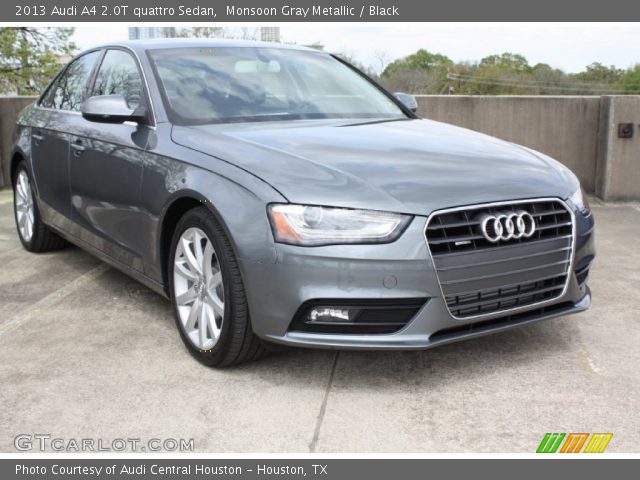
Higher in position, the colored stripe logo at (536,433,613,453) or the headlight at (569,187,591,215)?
the headlight at (569,187,591,215)

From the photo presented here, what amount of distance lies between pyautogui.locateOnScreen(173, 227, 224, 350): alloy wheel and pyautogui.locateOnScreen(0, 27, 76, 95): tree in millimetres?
21574

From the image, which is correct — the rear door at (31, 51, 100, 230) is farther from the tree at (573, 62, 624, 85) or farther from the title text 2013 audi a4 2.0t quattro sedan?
the tree at (573, 62, 624, 85)

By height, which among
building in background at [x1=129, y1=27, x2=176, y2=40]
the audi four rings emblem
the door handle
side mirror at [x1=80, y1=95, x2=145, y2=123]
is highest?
building in background at [x1=129, y1=27, x2=176, y2=40]

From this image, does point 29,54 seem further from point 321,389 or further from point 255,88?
point 321,389

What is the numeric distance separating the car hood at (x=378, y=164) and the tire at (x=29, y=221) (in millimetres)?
2466

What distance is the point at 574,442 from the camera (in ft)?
9.18

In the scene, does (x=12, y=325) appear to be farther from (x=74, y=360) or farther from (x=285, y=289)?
(x=285, y=289)

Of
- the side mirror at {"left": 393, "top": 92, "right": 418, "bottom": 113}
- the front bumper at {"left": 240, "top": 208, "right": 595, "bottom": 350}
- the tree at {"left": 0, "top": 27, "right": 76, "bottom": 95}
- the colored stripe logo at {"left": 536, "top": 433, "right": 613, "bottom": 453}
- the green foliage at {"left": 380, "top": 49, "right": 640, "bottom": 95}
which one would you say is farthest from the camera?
the green foliage at {"left": 380, "top": 49, "right": 640, "bottom": 95}

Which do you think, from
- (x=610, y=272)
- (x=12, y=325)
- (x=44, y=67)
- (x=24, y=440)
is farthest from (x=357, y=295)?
(x=44, y=67)

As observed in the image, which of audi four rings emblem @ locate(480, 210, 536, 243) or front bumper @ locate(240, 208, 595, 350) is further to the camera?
audi four rings emblem @ locate(480, 210, 536, 243)

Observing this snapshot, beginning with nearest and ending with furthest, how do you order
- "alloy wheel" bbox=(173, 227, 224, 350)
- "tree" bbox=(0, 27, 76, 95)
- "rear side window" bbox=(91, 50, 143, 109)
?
"alloy wheel" bbox=(173, 227, 224, 350), "rear side window" bbox=(91, 50, 143, 109), "tree" bbox=(0, 27, 76, 95)

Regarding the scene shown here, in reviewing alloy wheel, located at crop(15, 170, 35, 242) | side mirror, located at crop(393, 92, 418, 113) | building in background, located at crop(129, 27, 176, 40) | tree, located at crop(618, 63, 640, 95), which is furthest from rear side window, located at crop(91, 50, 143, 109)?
tree, located at crop(618, 63, 640, 95)

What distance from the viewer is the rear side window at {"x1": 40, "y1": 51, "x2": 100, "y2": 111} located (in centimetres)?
511
